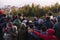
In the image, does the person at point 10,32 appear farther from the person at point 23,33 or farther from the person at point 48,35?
the person at point 48,35

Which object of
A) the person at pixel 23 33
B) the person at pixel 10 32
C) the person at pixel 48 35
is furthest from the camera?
the person at pixel 23 33

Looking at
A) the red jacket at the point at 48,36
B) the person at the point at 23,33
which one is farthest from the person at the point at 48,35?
the person at the point at 23,33

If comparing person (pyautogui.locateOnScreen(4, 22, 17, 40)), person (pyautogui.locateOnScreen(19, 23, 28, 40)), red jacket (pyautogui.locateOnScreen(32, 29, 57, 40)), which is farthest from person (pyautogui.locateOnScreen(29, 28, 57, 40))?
person (pyautogui.locateOnScreen(4, 22, 17, 40))

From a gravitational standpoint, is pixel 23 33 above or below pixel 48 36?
below

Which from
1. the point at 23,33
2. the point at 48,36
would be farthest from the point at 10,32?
the point at 48,36

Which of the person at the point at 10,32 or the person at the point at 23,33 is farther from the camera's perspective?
the person at the point at 23,33

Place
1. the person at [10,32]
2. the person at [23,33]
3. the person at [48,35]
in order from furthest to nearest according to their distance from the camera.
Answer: the person at [23,33]
the person at [10,32]
the person at [48,35]

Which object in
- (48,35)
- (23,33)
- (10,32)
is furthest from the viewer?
(23,33)

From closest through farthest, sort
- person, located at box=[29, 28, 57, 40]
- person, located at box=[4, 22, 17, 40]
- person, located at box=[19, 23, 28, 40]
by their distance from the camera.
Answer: person, located at box=[29, 28, 57, 40] < person, located at box=[4, 22, 17, 40] < person, located at box=[19, 23, 28, 40]

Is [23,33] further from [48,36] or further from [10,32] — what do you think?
[48,36]

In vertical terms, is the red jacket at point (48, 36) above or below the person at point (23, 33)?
above

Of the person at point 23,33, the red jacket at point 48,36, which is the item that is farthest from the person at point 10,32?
the red jacket at point 48,36

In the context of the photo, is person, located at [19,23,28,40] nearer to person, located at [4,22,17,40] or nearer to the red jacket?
person, located at [4,22,17,40]

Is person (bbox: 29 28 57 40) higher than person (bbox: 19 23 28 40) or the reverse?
higher
